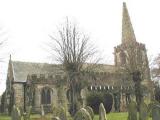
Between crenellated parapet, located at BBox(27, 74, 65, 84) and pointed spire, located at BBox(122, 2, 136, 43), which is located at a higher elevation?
pointed spire, located at BBox(122, 2, 136, 43)

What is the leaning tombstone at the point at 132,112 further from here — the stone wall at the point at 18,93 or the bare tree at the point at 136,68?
the stone wall at the point at 18,93

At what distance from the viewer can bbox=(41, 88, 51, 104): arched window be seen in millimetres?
40031

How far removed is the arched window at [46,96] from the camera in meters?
40.0

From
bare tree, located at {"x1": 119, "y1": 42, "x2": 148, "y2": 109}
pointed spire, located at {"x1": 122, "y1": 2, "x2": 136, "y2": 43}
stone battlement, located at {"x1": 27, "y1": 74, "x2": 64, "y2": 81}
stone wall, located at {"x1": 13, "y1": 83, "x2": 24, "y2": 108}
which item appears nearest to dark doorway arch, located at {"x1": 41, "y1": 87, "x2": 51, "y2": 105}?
stone battlement, located at {"x1": 27, "y1": 74, "x2": 64, "y2": 81}

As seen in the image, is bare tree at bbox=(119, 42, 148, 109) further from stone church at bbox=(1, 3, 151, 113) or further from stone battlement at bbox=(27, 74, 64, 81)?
stone battlement at bbox=(27, 74, 64, 81)

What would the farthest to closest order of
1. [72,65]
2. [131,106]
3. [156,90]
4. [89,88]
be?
[89,88]
[156,90]
[72,65]
[131,106]

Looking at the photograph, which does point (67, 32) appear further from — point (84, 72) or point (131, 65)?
point (131, 65)

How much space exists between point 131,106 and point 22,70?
31159 millimetres

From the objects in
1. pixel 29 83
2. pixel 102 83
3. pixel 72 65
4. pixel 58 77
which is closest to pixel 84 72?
pixel 72 65

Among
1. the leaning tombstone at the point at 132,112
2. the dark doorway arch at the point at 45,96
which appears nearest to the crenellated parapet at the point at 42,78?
the dark doorway arch at the point at 45,96

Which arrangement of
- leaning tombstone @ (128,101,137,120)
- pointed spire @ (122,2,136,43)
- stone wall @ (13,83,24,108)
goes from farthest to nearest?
pointed spire @ (122,2,136,43) → stone wall @ (13,83,24,108) → leaning tombstone @ (128,101,137,120)

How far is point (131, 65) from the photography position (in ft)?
96.4

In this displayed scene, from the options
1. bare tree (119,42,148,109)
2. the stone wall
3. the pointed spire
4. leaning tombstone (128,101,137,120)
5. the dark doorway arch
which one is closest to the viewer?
leaning tombstone (128,101,137,120)

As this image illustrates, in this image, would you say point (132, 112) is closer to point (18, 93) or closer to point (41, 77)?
point (41, 77)
